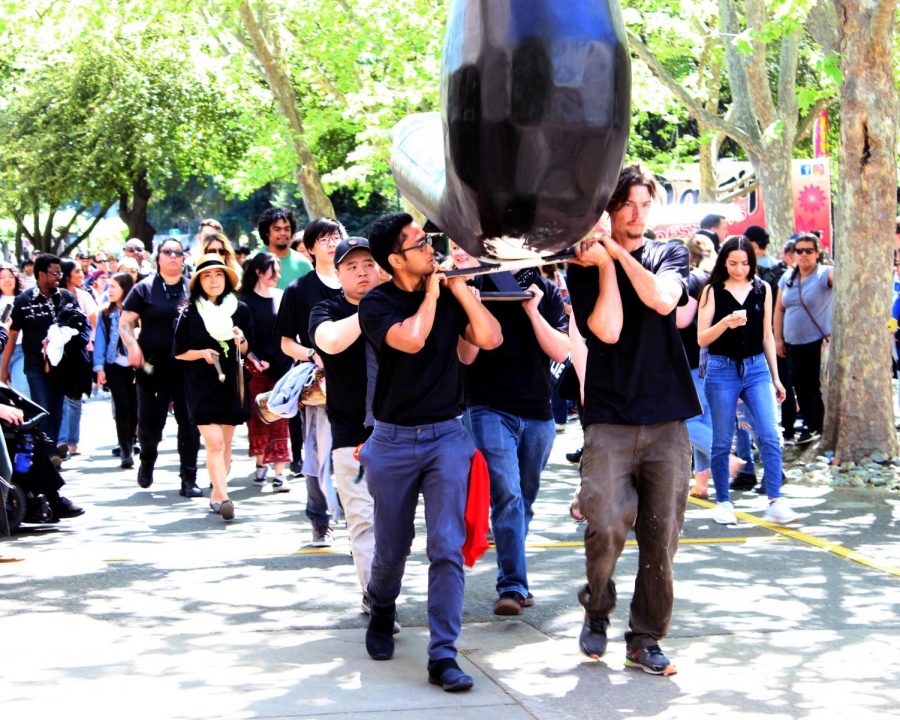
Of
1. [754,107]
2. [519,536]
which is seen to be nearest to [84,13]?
[754,107]

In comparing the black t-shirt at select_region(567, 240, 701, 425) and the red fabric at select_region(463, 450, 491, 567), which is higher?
the black t-shirt at select_region(567, 240, 701, 425)

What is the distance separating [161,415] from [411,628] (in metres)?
5.23

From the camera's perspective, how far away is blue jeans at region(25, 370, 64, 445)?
12523mm

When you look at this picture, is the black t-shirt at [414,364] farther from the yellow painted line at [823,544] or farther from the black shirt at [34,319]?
the black shirt at [34,319]

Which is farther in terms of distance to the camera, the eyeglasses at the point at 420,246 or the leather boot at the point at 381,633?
the leather boot at the point at 381,633

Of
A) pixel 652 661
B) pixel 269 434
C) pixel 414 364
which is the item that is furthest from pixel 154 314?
pixel 652 661

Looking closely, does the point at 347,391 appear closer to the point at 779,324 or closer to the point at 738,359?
the point at 738,359

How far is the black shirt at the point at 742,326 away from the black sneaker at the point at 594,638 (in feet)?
12.6

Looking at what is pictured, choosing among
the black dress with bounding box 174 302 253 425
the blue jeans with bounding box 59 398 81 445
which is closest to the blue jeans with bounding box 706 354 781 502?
the black dress with bounding box 174 302 253 425

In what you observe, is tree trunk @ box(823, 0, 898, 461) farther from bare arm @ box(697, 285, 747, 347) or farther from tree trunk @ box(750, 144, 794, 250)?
tree trunk @ box(750, 144, 794, 250)

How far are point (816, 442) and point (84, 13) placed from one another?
1154 cm

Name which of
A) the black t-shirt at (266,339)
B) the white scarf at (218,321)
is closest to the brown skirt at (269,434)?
the black t-shirt at (266,339)

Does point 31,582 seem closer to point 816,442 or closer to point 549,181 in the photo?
point 549,181

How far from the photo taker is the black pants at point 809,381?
42.4 ft
